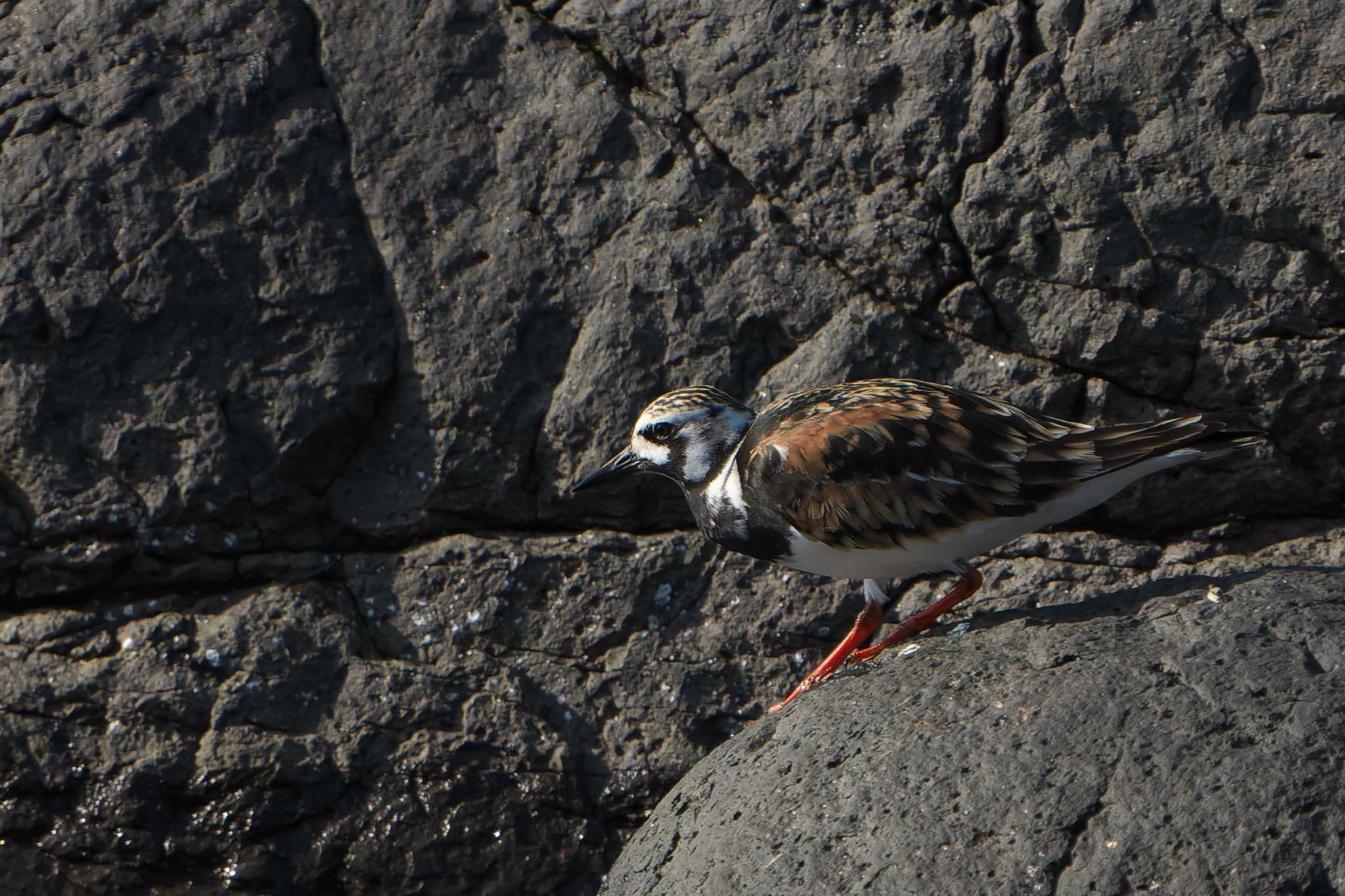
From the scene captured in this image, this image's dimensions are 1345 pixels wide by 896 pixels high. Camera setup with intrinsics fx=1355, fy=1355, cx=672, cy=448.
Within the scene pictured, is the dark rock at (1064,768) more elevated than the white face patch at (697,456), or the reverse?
the white face patch at (697,456)

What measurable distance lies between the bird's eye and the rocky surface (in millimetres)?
571

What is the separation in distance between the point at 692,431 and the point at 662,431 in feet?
0.34

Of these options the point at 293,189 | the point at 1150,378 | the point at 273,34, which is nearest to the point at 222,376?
the point at 293,189

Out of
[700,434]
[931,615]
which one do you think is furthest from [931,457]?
[700,434]

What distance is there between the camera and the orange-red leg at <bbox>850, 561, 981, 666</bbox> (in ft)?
14.1

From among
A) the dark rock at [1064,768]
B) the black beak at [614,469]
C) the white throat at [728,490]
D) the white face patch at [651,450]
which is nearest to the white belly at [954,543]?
the white throat at [728,490]

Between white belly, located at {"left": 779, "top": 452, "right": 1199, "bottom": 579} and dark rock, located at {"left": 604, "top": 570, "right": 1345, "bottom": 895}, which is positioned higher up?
white belly, located at {"left": 779, "top": 452, "right": 1199, "bottom": 579}

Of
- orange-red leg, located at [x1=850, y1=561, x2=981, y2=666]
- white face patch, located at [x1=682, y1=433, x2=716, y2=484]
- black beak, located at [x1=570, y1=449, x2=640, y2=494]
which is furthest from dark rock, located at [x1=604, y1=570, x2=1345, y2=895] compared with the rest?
black beak, located at [x1=570, y1=449, x2=640, y2=494]

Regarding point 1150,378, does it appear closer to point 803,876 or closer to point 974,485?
point 974,485

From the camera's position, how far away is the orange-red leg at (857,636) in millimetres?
4465

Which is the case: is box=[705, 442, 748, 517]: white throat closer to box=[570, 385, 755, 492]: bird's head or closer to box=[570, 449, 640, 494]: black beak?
box=[570, 385, 755, 492]: bird's head

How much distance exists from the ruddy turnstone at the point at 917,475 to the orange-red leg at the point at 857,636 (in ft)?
0.04

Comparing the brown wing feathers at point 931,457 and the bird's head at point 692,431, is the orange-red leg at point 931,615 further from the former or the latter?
the bird's head at point 692,431

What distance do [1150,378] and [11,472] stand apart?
14.0 ft
